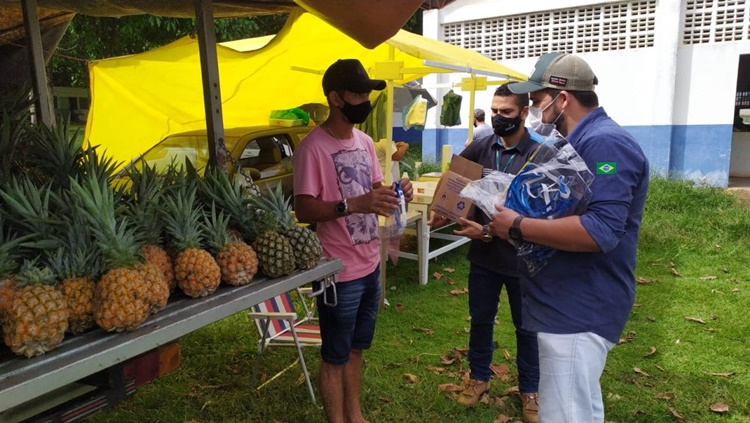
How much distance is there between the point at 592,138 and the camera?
235 centimetres

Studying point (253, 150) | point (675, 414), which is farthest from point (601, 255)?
point (253, 150)

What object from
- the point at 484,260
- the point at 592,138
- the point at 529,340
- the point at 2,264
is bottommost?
the point at 529,340

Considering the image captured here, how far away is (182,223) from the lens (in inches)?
87.1

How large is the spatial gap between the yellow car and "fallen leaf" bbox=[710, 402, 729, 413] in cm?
514

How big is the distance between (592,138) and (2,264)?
2.31 m

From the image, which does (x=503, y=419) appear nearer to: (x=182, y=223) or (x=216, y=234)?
(x=216, y=234)

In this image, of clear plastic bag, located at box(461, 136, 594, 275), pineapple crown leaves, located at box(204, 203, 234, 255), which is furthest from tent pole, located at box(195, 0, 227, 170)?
clear plastic bag, located at box(461, 136, 594, 275)

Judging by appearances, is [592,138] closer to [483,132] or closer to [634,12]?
[483,132]

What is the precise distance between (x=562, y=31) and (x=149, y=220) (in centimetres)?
1200

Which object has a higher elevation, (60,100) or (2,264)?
(60,100)

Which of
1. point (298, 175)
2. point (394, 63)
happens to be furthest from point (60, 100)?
point (298, 175)

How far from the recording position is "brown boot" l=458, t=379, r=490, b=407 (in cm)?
A: 382

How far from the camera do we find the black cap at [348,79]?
289 centimetres

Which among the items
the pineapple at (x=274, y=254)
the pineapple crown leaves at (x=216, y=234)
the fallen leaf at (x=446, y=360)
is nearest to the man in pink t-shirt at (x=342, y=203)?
the pineapple at (x=274, y=254)
